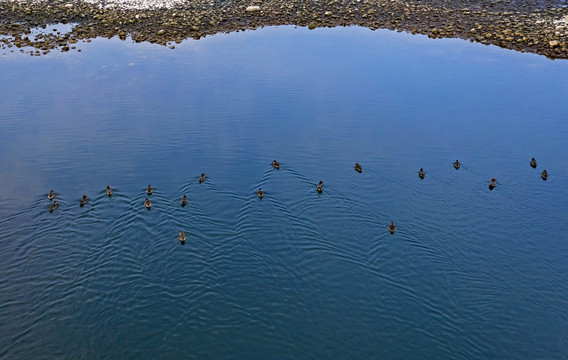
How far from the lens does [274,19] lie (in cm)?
5181

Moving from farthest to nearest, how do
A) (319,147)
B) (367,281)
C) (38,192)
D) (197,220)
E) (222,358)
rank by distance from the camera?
(319,147) < (38,192) < (197,220) < (367,281) < (222,358)

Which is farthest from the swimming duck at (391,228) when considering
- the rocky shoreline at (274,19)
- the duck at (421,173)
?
the rocky shoreline at (274,19)

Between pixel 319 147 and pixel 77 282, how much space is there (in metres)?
15.3

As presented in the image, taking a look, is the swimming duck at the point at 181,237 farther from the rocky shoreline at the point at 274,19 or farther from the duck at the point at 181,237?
the rocky shoreline at the point at 274,19

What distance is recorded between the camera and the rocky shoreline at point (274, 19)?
45.8m

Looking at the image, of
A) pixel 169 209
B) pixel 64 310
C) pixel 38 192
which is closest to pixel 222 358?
pixel 64 310

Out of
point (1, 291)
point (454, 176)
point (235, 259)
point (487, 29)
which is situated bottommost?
point (1, 291)

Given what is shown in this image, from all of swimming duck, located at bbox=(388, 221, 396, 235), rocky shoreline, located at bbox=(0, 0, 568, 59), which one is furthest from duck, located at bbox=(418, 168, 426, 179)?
rocky shoreline, located at bbox=(0, 0, 568, 59)

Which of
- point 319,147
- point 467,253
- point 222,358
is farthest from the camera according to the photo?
point 319,147

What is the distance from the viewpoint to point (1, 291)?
2027cm

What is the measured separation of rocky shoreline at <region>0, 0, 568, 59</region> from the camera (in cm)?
4581

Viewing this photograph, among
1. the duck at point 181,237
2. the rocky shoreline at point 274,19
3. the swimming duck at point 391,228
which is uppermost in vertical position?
the rocky shoreline at point 274,19

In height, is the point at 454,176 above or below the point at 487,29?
below

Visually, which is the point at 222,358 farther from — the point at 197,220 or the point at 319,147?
the point at 319,147
